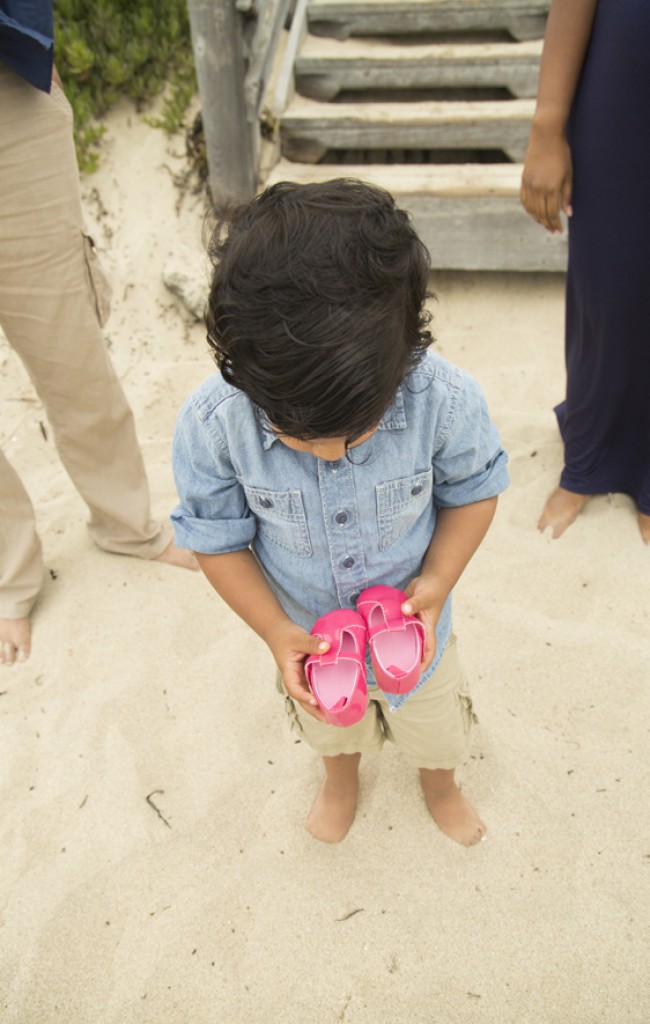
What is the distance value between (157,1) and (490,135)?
171 centimetres

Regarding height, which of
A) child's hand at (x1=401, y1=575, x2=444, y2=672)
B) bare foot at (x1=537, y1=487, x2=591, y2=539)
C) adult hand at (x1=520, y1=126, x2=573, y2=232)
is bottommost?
bare foot at (x1=537, y1=487, x2=591, y2=539)

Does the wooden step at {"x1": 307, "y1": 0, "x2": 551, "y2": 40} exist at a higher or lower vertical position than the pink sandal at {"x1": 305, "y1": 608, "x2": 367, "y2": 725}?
higher

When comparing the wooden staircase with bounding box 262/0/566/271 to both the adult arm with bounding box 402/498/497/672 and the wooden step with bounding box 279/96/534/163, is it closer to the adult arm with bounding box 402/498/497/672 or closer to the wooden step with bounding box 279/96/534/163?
the wooden step with bounding box 279/96/534/163

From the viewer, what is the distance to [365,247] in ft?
2.81

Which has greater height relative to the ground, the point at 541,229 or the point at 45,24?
the point at 45,24

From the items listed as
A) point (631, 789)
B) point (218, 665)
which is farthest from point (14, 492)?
point (631, 789)

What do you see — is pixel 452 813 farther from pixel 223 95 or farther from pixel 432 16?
pixel 432 16

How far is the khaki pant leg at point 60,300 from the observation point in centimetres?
177

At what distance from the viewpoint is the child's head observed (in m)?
0.84

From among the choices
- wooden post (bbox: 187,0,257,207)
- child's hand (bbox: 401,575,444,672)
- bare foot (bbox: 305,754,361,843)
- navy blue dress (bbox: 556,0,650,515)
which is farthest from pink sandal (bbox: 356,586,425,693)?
wooden post (bbox: 187,0,257,207)

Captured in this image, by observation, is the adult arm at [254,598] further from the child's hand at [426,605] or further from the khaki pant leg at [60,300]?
the khaki pant leg at [60,300]

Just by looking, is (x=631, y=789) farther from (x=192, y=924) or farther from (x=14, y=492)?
(x=14, y=492)

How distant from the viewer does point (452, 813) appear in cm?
173

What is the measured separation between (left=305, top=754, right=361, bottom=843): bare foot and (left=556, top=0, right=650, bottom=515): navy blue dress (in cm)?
122
